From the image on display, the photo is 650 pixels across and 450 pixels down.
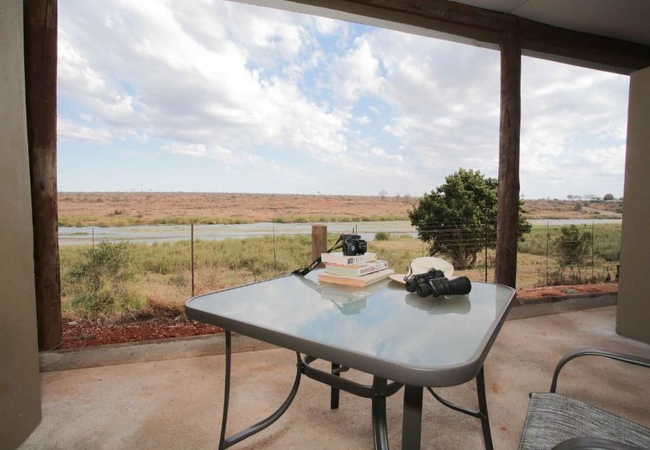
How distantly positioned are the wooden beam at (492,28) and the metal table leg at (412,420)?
3.01 meters

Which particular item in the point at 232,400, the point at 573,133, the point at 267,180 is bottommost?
the point at 232,400

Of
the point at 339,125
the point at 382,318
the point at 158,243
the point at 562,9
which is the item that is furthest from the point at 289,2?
the point at 339,125

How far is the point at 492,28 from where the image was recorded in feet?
10.3

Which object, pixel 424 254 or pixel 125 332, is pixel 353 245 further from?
pixel 424 254

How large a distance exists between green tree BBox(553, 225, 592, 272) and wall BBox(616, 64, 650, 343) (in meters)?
3.63

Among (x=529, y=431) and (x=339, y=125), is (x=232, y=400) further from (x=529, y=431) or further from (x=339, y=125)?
(x=339, y=125)

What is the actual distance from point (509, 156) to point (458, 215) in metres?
2.65

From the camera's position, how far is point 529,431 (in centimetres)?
86

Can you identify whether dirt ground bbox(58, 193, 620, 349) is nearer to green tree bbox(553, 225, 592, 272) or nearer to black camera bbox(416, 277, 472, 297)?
green tree bbox(553, 225, 592, 272)

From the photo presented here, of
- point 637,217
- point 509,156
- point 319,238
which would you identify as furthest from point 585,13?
point 319,238

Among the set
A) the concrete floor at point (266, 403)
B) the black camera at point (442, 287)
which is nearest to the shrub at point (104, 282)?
the concrete floor at point (266, 403)

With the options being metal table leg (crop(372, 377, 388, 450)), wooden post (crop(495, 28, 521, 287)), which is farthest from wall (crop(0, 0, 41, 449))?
wooden post (crop(495, 28, 521, 287))

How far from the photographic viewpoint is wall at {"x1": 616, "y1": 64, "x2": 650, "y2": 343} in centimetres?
269

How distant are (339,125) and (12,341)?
9430 millimetres
